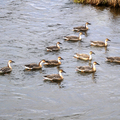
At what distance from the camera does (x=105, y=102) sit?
15.7 metres

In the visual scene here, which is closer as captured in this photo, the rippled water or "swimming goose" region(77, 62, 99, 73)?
the rippled water

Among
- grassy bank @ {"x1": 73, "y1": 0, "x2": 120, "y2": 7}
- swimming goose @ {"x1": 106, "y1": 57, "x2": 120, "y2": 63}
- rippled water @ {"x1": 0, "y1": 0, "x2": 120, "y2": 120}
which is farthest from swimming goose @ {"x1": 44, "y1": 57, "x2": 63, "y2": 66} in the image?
grassy bank @ {"x1": 73, "y1": 0, "x2": 120, "y2": 7}

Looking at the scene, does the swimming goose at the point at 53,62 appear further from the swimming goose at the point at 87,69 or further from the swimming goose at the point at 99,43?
the swimming goose at the point at 99,43

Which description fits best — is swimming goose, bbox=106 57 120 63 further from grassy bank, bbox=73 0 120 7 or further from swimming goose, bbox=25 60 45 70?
grassy bank, bbox=73 0 120 7

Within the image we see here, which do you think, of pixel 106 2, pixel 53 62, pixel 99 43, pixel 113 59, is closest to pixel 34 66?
pixel 53 62

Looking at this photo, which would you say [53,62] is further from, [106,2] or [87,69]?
[106,2]

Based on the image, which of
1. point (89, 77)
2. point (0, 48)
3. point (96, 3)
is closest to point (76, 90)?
point (89, 77)

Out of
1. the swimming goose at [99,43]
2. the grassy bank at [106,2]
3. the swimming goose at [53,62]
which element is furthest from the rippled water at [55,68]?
the grassy bank at [106,2]

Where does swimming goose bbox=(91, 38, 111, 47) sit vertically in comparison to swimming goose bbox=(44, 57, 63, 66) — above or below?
above

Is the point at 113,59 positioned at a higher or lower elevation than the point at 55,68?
higher

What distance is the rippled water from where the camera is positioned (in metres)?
14.9

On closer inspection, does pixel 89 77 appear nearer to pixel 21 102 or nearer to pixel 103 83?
pixel 103 83

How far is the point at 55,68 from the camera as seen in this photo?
2027cm

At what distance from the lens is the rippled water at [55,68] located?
14.9m
